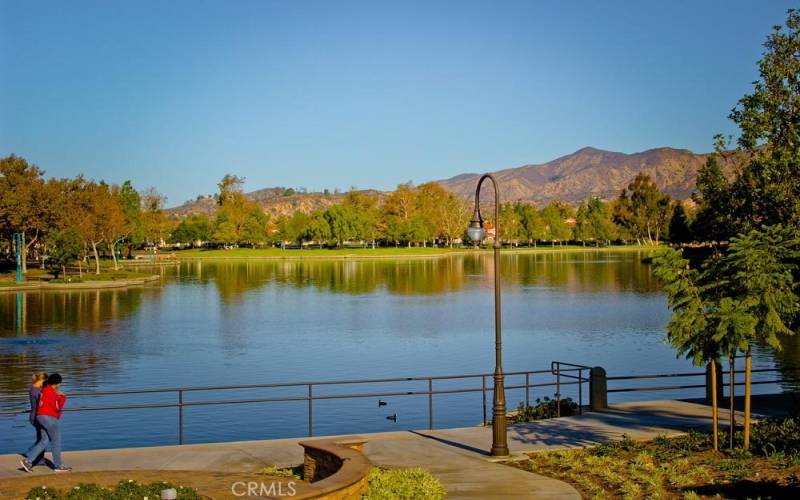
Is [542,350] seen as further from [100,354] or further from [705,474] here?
[705,474]

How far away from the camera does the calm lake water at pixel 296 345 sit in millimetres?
29047

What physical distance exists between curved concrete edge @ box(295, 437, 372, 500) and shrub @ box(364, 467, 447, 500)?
403mm

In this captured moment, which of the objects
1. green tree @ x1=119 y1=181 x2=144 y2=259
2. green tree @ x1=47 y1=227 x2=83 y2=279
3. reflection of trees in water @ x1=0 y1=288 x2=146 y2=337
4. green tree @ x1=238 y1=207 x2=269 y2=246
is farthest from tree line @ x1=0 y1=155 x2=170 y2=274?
green tree @ x1=238 y1=207 x2=269 y2=246

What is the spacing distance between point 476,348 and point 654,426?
1057 inches

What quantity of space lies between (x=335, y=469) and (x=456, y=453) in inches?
177

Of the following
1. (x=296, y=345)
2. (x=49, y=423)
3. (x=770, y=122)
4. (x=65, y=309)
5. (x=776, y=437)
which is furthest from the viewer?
(x=65, y=309)

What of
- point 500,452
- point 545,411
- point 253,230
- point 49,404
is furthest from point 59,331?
point 253,230

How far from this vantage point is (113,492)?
12883 mm

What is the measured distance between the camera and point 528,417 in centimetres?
2305

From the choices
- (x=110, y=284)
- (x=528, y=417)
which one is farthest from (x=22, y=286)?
(x=528, y=417)

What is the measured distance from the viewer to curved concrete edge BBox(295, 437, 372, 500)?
12.6 meters

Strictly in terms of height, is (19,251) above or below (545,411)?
above

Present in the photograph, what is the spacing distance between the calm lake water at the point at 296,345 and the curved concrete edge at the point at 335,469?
11.5 metres

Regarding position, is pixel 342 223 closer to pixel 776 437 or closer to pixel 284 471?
pixel 776 437
